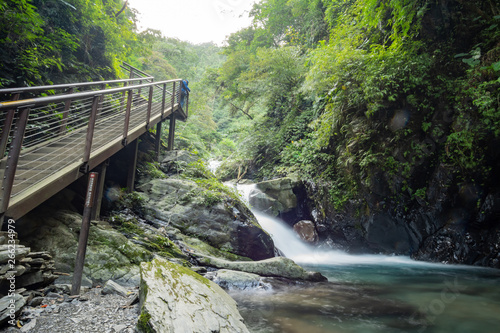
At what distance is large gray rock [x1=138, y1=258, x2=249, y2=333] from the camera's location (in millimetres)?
2346

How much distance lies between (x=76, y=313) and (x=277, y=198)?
26.7 feet

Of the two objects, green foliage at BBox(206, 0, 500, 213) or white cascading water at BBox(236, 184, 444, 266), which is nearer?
green foliage at BBox(206, 0, 500, 213)

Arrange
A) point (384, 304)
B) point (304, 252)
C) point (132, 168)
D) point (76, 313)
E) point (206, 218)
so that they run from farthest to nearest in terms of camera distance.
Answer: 1. point (304, 252)
2. point (132, 168)
3. point (206, 218)
4. point (384, 304)
5. point (76, 313)

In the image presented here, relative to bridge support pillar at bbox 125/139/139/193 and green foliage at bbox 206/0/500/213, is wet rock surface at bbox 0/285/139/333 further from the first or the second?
green foliage at bbox 206/0/500/213

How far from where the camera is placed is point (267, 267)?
5.57m

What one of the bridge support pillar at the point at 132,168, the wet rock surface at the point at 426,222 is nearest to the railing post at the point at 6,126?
the bridge support pillar at the point at 132,168

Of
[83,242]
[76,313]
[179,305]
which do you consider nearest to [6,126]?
[83,242]

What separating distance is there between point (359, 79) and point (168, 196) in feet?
21.2

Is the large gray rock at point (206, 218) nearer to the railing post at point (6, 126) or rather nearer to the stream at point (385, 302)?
the stream at point (385, 302)

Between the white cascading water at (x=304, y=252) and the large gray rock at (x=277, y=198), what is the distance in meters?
0.33

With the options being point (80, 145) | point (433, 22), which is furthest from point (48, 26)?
point (433, 22)

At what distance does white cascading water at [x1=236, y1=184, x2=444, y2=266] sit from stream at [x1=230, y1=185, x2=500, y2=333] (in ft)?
3.00

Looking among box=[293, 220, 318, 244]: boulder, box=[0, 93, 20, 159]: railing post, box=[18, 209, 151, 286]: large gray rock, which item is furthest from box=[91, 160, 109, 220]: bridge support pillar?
box=[293, 220, 318, 244]: boulder

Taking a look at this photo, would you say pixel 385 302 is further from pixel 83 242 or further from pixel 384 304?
pixel 83 242
